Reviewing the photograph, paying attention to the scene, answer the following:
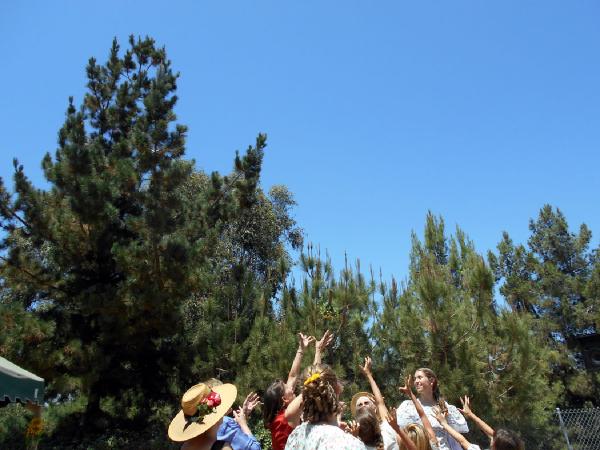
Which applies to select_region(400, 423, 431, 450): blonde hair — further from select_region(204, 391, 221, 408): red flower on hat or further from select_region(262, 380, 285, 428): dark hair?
select_region(204, 391, 221, 408): red flower on hat

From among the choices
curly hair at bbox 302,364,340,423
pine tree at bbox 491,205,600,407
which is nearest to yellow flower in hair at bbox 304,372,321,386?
curly hair at bbox 302,364,340,423

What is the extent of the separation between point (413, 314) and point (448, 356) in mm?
870

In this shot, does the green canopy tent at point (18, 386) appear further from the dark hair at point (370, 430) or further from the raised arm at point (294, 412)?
the dark hair at point (370, 430)

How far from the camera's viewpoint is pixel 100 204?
7.98m

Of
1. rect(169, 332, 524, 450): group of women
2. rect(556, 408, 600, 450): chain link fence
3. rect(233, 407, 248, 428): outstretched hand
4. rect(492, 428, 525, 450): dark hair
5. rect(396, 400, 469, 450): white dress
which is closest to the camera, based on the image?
rect(169, 332, 524, 450): group of women

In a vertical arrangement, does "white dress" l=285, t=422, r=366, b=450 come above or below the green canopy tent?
below

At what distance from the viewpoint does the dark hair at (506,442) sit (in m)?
2.77

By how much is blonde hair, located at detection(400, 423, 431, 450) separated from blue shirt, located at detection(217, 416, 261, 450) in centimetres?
79

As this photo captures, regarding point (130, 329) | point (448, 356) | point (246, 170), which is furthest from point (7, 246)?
point (448, 356)

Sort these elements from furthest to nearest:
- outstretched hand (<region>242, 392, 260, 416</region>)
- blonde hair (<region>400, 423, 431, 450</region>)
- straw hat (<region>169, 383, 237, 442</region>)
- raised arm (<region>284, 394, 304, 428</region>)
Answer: outstretched hand (<region>242, 392, 260, 416</region>)
raised arm (<region>284, 394, 304, 428</region>)
blonde hair (<region>400, 423, 431, 450</region>)
straw hat (<region>169, 383, 237, 442</region>)

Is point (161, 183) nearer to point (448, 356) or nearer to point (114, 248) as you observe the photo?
point (114, 248)

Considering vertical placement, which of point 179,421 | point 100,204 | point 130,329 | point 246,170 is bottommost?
point 179,421

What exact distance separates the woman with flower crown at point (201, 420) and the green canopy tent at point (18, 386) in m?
3.12

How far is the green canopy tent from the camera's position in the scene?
4598mm
